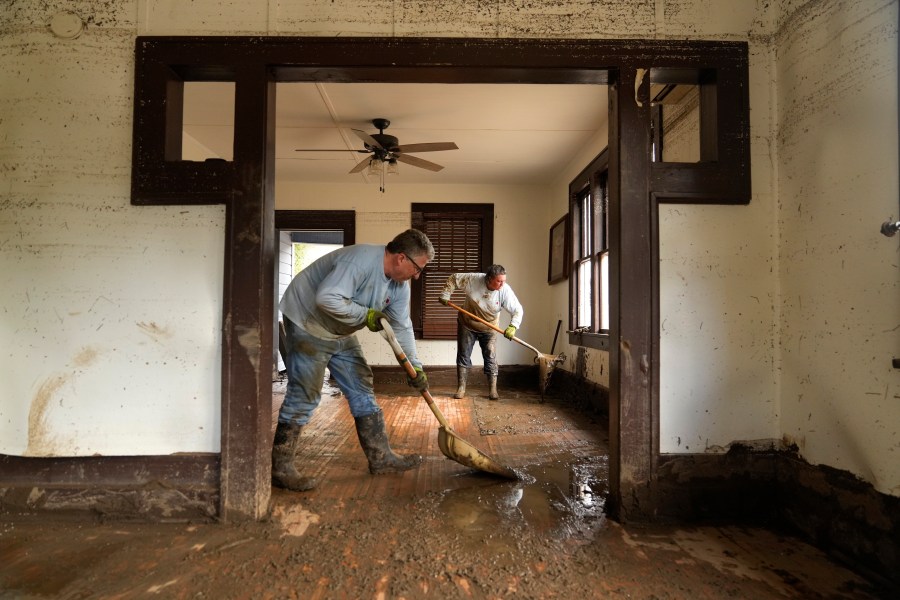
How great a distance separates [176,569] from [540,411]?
373 cm

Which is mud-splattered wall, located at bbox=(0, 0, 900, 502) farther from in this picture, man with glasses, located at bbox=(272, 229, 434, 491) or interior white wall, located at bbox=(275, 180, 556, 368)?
interior white wall, located at bbox=(275, 180, 556, 368)

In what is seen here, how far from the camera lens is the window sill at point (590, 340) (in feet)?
15.1

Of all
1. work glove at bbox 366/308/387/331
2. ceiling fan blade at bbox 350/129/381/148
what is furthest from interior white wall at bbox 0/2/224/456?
ceiling fan blade at bbox 350/129/381/148

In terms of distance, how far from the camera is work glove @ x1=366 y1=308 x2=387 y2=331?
258 cm

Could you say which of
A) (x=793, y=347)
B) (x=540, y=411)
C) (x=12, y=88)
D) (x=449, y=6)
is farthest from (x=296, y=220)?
(x=793, y=347)

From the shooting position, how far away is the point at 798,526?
2029 mm

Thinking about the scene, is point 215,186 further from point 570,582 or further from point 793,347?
point 793,347

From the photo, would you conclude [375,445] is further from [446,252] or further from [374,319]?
[446,252]

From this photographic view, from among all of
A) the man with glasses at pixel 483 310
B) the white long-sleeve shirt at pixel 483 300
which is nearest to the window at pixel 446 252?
the man with glasses at pixel 483 310

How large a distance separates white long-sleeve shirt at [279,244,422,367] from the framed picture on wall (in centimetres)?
347

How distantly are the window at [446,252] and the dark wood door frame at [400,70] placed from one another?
4.65 metres

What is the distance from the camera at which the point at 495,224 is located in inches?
271

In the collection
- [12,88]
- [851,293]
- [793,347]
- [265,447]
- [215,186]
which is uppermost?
[12,88]

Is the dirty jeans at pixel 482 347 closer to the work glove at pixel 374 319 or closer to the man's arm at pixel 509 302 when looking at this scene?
the man's arm at pixel 509 302
